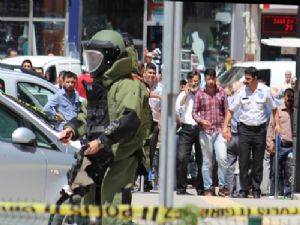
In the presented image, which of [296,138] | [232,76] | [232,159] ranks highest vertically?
[232,76]

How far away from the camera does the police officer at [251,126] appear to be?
13.6 metres

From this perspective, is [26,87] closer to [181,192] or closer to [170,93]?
[181,192]

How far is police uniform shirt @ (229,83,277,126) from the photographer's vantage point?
13.5 meters

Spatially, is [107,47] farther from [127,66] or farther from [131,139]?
[131,139]

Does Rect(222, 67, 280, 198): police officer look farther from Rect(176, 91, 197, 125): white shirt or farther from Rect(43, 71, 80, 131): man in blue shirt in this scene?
Rect(43, 71, 80, 131): man in blue shirt

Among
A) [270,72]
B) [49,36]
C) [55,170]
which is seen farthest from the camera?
[49,36]

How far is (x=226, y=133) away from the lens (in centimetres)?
1363

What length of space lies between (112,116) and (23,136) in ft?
4.77

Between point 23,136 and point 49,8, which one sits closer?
point 23,136

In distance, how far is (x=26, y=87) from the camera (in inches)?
520

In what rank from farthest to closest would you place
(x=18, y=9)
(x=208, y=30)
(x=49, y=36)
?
1. (x=18, y=9)
2. (x=49, y=36)
3. (x=208, y=30)

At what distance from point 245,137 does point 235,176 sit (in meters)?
0.89

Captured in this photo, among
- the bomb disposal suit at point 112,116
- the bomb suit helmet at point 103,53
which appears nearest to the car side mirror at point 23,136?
the bomb disposal suit at point 112,116

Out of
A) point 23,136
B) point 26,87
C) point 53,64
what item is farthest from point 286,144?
point 23,136
